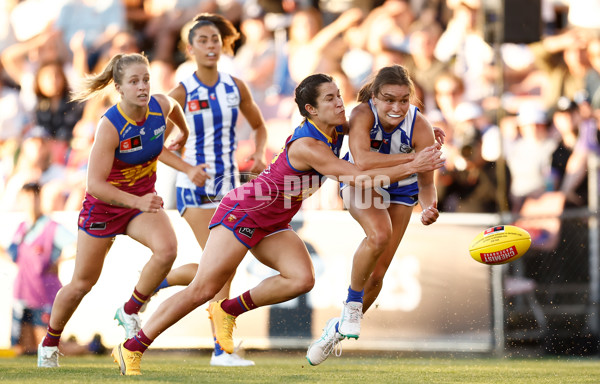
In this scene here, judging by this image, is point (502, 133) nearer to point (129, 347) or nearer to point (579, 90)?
point (579, 90)

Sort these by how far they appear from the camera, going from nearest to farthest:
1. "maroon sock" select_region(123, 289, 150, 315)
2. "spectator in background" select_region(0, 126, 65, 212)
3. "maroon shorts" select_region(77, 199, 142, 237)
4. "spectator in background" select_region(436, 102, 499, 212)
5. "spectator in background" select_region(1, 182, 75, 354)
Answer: "maroon shorts" select_region(77, 199, 142, 237)
"maroon sock" select_region(123, 289, 150, 315)
"spectator in background" select_region(1, 182, 75, 354)
"spectator in background" select_region(436, 102, 499, 212)
"spectator in background" select_region(0, 126, 65, 212)

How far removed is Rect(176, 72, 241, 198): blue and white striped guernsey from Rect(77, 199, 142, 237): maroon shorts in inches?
43.2

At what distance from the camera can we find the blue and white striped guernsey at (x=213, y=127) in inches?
299

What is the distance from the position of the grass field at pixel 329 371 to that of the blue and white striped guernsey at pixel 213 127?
158cm

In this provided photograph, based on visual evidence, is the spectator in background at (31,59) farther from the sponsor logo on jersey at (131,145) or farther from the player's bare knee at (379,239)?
the player's bare knee at (379,239)

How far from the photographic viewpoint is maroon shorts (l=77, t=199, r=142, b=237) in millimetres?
6492

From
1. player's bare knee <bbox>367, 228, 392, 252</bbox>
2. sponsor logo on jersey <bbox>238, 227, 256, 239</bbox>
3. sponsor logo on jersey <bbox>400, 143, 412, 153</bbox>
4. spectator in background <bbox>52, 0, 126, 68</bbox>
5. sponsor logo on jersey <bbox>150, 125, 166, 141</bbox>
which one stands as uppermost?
spectator in background <bbox>52, 0, 126, 68</bbox>

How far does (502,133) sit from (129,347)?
5.23 m

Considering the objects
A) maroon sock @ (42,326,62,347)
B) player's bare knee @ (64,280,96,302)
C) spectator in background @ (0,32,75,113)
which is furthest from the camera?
spectator in background @ (0,32,75,113)

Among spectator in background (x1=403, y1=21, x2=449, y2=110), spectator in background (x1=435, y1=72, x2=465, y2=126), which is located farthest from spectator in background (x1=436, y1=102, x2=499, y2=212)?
spectator in background (x1=403, y1=21, x2=449, y2=110)

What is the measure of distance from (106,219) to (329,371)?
2.01 m

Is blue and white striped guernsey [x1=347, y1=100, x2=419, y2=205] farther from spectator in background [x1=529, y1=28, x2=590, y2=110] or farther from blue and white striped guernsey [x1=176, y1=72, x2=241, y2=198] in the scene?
spectator in background [x1=529, y1=28, x2=590, y2=110]

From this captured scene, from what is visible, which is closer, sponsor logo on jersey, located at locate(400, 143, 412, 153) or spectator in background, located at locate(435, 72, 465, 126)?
sponsor logo on jersey, located at locate(400, 143, 412, 153)

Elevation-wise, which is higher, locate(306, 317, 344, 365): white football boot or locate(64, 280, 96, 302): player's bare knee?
locate(64, 280, 96, 302): player's bare knee
